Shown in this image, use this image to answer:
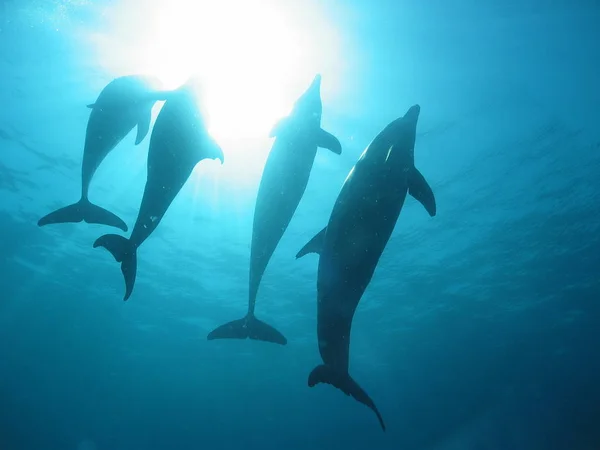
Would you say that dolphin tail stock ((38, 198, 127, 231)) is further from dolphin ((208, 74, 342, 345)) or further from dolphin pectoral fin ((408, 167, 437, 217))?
dolphin pectoral fin ((408, 167, 437, 217))

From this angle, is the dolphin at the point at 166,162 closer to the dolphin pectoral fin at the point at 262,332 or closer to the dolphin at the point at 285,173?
the dolphin at the point at 285,173

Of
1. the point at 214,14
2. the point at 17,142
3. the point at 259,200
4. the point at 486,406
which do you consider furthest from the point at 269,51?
the point at 486,406

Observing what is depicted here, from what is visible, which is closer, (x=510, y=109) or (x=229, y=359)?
(x=510, y=109)

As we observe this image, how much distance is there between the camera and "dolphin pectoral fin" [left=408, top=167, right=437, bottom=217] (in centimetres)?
420

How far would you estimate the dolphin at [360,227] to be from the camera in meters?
3.84

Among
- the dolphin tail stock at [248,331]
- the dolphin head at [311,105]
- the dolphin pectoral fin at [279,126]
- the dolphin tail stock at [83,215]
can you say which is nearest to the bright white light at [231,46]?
the dolphin head at [311,105]

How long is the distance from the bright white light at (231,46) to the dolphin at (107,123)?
13.0 ft

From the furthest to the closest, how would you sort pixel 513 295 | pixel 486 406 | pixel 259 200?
pixel 486 406
pixel 513 295
pixel 259 200

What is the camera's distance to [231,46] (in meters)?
9.77

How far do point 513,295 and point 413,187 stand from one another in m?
28.2

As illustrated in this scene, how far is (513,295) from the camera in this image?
2780cm

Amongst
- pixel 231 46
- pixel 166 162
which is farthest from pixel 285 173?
pixel 231 46

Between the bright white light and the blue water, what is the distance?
9cm

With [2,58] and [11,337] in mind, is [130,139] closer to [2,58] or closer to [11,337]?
[2,58]
